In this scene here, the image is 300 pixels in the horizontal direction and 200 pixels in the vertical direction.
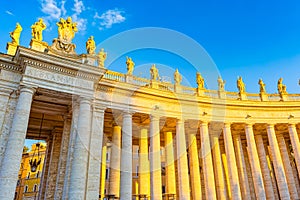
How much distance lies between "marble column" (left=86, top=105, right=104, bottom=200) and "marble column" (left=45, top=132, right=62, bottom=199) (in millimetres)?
4288


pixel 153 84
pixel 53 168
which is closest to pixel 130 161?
pixel 53 168

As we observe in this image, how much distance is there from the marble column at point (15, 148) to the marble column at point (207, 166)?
20.9m

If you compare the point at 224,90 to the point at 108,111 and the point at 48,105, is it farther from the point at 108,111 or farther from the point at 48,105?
the point at 48,105

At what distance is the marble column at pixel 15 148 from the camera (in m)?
19.6

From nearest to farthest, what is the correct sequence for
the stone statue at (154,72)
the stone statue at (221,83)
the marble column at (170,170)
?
the marble column at (170,170)
the stone statue at (154,72)
the stone statue at (221,83)

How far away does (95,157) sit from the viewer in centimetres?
2511

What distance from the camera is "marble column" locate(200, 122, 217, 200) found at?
99.8 feet

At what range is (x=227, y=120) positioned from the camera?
34.5m

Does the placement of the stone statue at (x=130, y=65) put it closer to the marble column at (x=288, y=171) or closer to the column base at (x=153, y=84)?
the column base at (x=153, y=84)

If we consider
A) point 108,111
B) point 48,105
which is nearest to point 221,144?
point 108,111

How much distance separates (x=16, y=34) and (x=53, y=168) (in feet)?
51.0

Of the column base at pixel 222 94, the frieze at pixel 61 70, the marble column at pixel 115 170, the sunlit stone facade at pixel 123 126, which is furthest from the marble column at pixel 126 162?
the column base at pixel 222 94

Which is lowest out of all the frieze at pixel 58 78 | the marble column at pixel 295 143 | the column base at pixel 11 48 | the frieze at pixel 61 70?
the marble column at pixel 295 143

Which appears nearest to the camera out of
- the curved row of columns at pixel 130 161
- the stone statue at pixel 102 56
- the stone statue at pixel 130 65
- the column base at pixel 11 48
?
the curved row of columns at pixel 130 161
